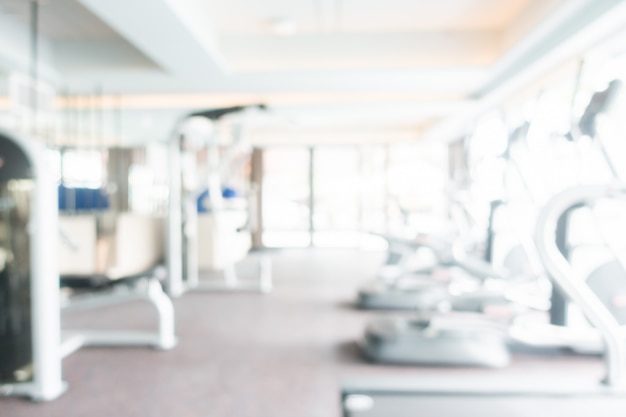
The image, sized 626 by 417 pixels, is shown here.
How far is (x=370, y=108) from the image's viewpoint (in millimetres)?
6168

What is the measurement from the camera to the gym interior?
1.88 meters

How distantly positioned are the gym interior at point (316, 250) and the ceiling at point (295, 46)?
0.03 metres

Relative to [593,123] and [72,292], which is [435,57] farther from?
[72,292]

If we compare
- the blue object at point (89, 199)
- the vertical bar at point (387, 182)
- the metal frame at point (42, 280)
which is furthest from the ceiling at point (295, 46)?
the vertical bar at point (387, 182)

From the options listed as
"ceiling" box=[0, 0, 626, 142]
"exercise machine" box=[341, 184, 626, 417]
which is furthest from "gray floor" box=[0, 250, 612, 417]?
"ceiling" box=[0, 0, 626, 142]

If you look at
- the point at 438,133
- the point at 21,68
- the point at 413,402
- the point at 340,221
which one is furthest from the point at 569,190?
the point at 340,221

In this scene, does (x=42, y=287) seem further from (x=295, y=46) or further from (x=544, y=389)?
(x=295, y=46)

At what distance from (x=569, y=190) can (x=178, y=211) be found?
10.5 feet

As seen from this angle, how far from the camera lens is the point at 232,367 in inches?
90.7

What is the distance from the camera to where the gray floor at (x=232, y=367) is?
1.85 m

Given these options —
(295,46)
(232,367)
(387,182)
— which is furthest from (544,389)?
(387,182)

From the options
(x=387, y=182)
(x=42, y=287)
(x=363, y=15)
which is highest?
(x=363, y=15)

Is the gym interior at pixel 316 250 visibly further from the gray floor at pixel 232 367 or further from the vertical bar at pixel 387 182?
the vertical bar at pixel 387 182

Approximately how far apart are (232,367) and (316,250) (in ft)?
19.3
